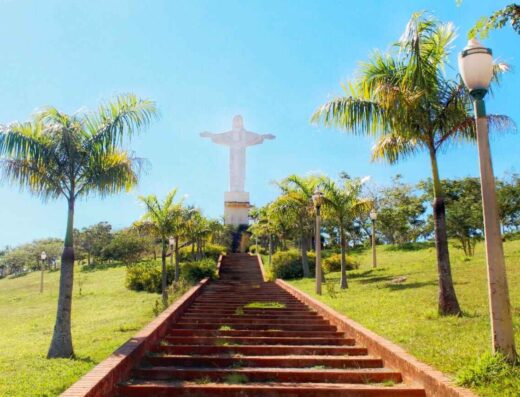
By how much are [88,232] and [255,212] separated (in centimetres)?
2011

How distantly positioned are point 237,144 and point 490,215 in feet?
136

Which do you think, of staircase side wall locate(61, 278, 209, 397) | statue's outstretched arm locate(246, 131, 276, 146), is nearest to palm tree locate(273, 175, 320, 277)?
staircase side wall locate(61, 278, 209, 397)

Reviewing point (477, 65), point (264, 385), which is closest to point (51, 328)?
point (264, 385)

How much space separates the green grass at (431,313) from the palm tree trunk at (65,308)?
18.2 feet

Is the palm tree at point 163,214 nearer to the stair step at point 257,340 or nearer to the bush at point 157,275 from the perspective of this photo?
the bush at point 157,275

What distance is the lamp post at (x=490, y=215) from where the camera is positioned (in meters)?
5.24

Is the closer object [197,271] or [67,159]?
[67,159]

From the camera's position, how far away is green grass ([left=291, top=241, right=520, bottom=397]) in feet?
19.4

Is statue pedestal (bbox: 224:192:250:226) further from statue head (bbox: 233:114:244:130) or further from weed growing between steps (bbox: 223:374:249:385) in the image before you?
weed growing between steps (bbox: 223:374:249:385)

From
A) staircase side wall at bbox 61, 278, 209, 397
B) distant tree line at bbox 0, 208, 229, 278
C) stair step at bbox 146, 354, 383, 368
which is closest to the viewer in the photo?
staircase side wall at bbox 61, 278, 209, 397

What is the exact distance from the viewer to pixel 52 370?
24.6 feet

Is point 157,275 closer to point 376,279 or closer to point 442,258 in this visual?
point 376,279

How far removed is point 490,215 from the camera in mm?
5438

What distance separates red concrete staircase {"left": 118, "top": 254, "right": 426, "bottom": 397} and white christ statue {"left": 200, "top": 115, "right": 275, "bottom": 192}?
34.2 metres
